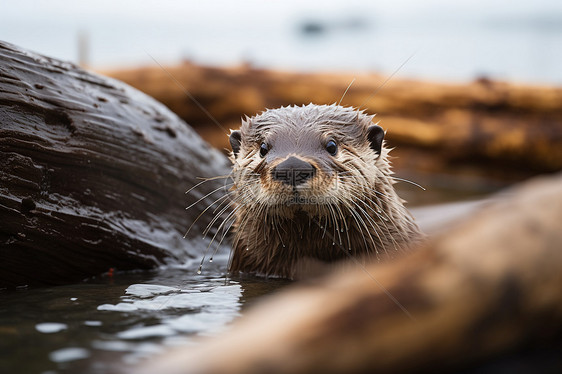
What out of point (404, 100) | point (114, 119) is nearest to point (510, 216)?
point (114, 119)

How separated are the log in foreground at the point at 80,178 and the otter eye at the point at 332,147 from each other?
1017 mm

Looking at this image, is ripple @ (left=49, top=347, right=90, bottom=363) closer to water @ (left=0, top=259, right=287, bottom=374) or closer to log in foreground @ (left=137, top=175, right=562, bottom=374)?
water @ (left=0, top=259, right=287, bottom=374)

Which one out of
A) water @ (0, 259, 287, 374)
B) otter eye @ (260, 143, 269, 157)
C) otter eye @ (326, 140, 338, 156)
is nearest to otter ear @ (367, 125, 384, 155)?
otter eye @ (326, 140, 338, 156)

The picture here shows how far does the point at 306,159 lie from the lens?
2529mm

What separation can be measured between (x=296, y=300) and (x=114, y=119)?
7.40ft

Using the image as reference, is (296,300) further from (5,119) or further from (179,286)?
(5,119)

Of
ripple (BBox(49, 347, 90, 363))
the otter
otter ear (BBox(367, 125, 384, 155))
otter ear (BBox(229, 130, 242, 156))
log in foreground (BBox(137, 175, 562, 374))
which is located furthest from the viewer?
otter ear (BBox(229, 130, 242, 156))

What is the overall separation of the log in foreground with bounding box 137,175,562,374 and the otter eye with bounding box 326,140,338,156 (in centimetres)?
143

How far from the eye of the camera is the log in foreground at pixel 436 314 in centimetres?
111

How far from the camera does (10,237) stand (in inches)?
104

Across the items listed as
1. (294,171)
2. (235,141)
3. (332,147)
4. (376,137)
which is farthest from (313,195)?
(235,141)

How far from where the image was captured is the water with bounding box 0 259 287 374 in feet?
4.97

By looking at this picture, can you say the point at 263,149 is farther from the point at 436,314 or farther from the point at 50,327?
the point at 436,314

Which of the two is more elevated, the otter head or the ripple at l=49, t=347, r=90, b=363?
the otter head
